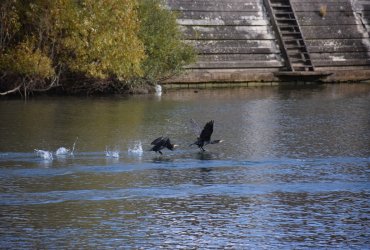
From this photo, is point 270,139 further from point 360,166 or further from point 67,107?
point 67,107

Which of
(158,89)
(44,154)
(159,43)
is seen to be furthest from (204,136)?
(158,89)

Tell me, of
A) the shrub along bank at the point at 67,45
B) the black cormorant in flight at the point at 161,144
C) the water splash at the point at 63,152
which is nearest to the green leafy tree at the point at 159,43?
the shrub along bank at the point at 67,45

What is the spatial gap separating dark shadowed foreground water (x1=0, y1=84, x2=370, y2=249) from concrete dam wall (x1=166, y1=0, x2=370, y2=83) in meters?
12.2

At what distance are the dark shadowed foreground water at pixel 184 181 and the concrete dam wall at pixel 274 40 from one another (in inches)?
480

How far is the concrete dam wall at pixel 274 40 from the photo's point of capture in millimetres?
40500

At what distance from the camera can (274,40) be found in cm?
4256

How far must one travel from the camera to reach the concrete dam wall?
40.5m

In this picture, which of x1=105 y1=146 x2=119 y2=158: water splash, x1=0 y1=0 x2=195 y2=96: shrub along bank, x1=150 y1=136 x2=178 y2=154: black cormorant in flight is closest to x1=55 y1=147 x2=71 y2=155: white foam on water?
x1=105 y1=146 x2=119 y2=158: water splash

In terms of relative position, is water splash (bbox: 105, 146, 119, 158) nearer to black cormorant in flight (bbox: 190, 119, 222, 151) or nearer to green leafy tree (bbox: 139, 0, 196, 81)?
black cormorant in flight (bbox: 190, 119, 222, 151)

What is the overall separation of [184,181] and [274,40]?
27050 mm

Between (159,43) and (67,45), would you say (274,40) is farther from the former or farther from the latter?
(67,45)

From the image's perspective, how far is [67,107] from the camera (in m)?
29.2

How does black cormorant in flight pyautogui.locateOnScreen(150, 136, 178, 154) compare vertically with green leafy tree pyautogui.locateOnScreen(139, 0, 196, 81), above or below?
below

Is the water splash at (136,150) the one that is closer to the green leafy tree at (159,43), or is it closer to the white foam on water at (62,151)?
the white foam on water at (62,151)
